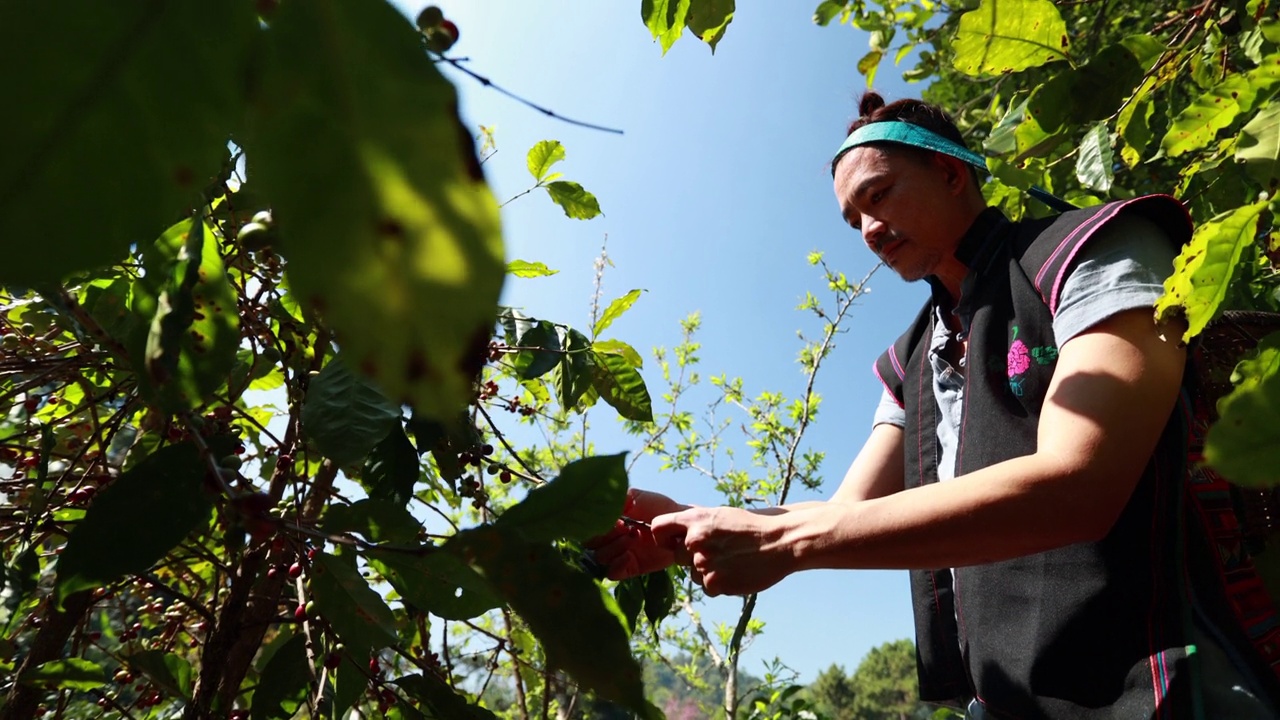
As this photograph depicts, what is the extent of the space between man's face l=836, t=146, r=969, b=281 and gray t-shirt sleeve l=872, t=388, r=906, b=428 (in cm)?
33

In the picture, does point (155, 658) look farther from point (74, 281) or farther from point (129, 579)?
point (74, 281)

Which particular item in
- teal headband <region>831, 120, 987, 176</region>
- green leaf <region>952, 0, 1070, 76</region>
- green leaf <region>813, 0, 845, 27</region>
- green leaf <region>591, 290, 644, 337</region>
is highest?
green leaf <region>813, 0, 845, 27</region>

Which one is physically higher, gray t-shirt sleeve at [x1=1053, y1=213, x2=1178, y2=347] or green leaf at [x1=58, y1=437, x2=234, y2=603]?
gray t-shirt sleeve at [x1=1053, y1=213, x2=1178, y2=347]

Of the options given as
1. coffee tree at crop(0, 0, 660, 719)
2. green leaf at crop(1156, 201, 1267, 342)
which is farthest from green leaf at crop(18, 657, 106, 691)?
green leaf at crop(1156, 201, 1267, 342)

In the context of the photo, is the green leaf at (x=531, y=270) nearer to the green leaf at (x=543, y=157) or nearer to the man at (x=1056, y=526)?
the green leaf at (x=543, y=157)

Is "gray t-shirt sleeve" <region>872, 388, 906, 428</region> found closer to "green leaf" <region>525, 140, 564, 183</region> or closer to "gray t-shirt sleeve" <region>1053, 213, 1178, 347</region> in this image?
"gray t-shirt sleeve" <region>1053, 213, 1178, 347</region>

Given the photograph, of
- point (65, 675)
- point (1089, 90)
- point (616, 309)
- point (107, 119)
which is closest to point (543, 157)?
point (616, 309)

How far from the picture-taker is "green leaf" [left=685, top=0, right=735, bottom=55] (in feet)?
3.42

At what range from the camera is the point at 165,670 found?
1.00m

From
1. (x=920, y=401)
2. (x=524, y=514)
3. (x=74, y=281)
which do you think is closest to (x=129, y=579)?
(x=74, y=281)

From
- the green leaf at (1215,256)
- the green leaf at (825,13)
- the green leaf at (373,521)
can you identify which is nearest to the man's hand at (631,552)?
the green leaf at (373,521)

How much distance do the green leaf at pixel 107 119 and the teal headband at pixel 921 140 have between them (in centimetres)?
171

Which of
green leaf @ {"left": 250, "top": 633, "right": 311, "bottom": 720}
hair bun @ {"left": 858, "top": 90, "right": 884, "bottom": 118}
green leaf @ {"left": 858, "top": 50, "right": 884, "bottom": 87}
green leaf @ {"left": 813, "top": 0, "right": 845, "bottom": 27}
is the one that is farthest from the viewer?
green leaf @ {"left": 858, "top": 50, "right": 884, "bottom": 87}

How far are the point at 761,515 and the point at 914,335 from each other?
92 centimetres
